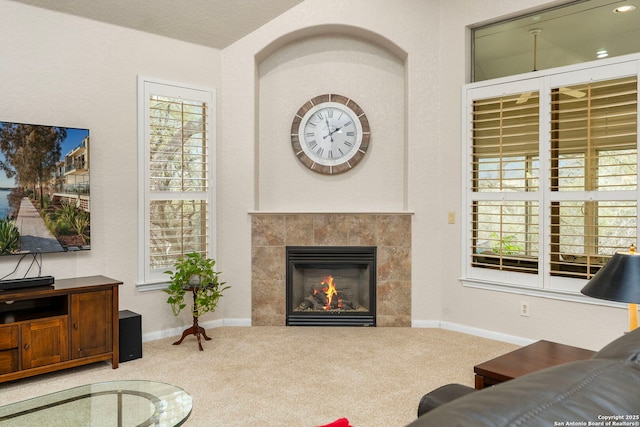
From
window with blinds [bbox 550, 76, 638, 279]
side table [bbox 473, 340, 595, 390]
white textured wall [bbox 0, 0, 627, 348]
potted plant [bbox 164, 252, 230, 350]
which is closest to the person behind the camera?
side table [bbox 473, 340, 595, 390]

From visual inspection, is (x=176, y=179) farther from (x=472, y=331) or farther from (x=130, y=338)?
(x=472, y=331)

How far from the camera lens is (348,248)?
488 cm

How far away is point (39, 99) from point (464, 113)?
3.69m

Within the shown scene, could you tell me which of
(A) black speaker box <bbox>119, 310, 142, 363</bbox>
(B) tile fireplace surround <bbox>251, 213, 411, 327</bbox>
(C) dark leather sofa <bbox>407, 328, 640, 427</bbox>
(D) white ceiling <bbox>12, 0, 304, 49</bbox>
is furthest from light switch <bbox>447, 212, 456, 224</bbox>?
(C) dark leather sofa <bbox>407, 328, 640, 427</bbox>

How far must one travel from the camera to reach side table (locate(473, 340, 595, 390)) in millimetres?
2219

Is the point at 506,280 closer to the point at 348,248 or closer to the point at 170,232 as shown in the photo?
the point at 348,248

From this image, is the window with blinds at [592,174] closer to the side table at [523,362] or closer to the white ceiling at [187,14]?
the side table at [523,362]

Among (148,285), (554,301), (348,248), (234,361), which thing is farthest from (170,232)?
(554,301)

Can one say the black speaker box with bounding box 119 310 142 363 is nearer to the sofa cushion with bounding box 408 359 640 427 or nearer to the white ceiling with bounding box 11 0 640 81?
the white ceiling with bounding box 11 0 640 81

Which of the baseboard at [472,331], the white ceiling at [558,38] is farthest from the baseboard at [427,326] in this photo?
the white ceiling at [558,38]

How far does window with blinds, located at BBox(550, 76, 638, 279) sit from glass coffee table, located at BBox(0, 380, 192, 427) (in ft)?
10.6

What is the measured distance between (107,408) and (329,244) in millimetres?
2988

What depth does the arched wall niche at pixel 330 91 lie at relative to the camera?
16.5 ft

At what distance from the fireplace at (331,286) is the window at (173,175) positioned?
942 mm
